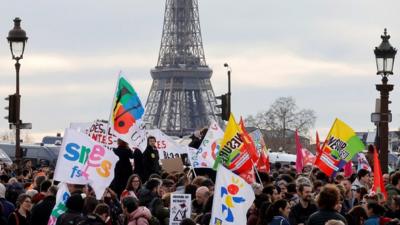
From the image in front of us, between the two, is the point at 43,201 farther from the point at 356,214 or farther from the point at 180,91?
the point at 180,91

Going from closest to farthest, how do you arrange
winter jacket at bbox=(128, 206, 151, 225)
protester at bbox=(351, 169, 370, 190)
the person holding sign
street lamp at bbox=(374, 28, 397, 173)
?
1. winter jacket at bbox=(128, 206, 151, 225)
2. protester at bbox=(351, 169, 370, 190)
3. the person holding sign
4. street lamp at bbox=(374, 28, 397, 173)

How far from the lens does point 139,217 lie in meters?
19.8

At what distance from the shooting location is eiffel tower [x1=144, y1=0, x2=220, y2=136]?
166750 mm

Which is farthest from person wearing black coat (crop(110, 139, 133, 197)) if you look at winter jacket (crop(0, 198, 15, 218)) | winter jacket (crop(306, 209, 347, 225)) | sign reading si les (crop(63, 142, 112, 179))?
winter jacket (crop(306, 209, 347, 225))

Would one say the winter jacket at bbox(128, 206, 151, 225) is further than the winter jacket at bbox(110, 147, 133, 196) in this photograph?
No

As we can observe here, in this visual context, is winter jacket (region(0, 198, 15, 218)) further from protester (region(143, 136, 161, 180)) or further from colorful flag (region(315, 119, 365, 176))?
colorful flag (region(315, 119, 365, 176))

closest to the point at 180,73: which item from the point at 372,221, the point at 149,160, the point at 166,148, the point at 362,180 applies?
Result: the point at 166,148

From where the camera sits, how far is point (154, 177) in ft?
78.8

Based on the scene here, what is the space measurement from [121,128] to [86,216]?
551 centimetres

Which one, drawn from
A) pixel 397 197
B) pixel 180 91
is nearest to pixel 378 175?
pixel 397 197

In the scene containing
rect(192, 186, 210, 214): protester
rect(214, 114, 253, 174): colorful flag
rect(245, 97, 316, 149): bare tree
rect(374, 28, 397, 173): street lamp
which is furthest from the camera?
rect(245, 97, 316, 149): bare tree

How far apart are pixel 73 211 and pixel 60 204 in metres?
0.88

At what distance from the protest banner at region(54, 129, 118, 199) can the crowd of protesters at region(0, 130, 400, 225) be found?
0.84 feet

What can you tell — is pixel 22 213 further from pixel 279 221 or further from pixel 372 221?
pixel 372 221
